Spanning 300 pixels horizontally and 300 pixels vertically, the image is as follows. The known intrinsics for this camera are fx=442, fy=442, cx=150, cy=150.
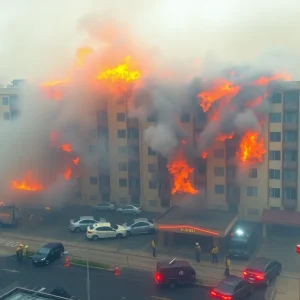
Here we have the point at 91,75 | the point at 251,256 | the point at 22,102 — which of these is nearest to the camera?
the point at 251,256

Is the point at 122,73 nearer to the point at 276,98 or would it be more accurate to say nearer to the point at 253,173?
the point at 276,98

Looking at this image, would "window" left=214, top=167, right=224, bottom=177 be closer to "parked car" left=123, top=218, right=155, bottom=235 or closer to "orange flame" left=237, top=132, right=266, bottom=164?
"orange flame" left=237, top=132, right=266, bottom=164

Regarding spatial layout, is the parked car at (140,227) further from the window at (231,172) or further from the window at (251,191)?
the window at (251,191)

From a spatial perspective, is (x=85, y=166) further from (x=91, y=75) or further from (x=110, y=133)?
(x=91, y=75)

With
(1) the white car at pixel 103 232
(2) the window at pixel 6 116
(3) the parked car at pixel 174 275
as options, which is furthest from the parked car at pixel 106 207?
(3) the parked car at pixel 174 275

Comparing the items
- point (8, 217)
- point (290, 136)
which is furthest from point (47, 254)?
point (290, 136)

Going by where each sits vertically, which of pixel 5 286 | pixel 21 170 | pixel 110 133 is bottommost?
Result: pixel 5 286

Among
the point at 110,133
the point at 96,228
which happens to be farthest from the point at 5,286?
the point at 110,133
